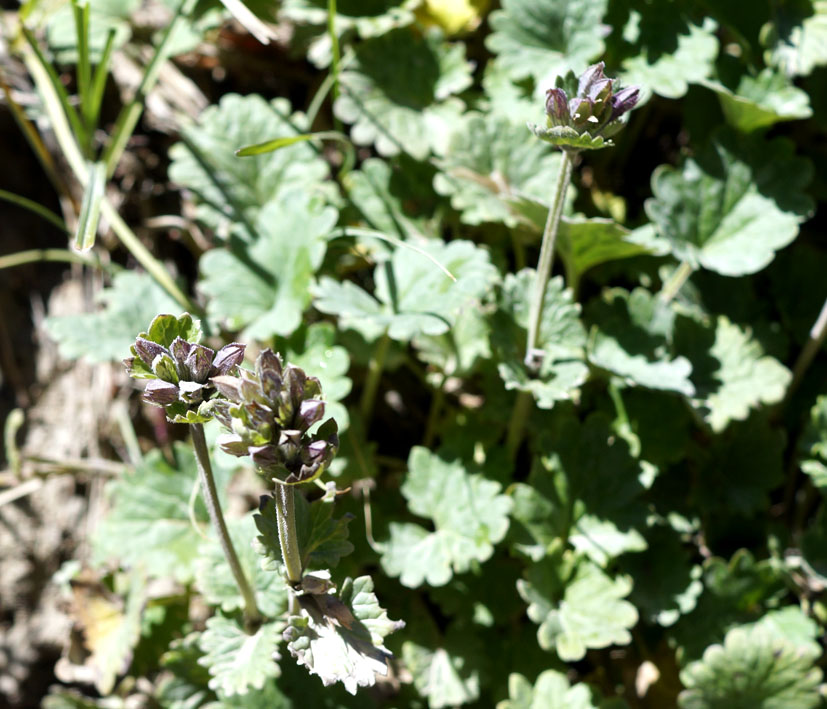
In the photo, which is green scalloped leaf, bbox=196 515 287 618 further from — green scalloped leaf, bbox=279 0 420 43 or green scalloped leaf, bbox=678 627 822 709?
green scalloped leaf, bbox=279 0 420 43

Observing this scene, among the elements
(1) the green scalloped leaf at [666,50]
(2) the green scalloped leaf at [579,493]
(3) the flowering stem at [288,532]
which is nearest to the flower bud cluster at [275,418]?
(3) the flowering stem at [288,532]

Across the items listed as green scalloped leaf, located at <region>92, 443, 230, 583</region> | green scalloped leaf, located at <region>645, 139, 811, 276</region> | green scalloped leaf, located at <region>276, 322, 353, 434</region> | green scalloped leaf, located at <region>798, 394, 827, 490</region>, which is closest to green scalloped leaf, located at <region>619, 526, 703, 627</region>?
Result: green scalloped leaf, located at <region>798, 394, 827, 490</region>

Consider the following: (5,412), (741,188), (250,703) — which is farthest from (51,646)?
(741,188)

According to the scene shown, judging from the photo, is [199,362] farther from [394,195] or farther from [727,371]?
[727,371]

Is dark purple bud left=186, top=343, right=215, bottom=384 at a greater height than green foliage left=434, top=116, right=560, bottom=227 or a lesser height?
greater

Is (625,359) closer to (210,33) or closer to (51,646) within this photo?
(210,33)

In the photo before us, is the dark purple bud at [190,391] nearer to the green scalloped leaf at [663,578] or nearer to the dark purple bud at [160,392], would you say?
the dark purple bud at [160,392]
